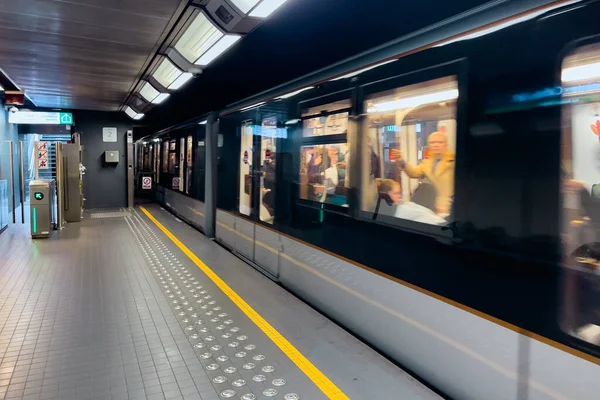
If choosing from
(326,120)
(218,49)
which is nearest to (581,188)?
(326,120)

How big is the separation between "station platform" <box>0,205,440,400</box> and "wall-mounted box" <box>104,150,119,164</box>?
7.54 metres

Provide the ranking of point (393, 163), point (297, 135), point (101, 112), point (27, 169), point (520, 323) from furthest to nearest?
point (27, 169) < point (101, 112) < point (297, 135) < point (393, 163) < point (520, 323)

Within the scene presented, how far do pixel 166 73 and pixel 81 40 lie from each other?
1727 mm

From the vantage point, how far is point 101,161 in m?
14.3

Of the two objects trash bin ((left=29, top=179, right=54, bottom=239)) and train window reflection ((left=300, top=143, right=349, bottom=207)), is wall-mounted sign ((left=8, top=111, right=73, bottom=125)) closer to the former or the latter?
trash bin ((left=29, top=179, right=54, bottom=239))

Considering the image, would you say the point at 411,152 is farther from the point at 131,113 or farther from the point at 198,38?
the point at 131,113

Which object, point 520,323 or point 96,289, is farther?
point 96,289

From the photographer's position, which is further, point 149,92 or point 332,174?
point 149,92

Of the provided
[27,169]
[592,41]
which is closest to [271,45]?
[592,41]

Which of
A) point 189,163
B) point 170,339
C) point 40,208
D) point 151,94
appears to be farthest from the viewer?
point 189,163

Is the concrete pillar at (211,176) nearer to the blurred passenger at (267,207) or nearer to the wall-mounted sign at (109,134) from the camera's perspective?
the blurred passenger at (267,207)

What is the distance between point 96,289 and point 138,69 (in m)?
3.76

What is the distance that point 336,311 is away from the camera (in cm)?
446

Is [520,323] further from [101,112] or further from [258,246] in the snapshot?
[101,112]
